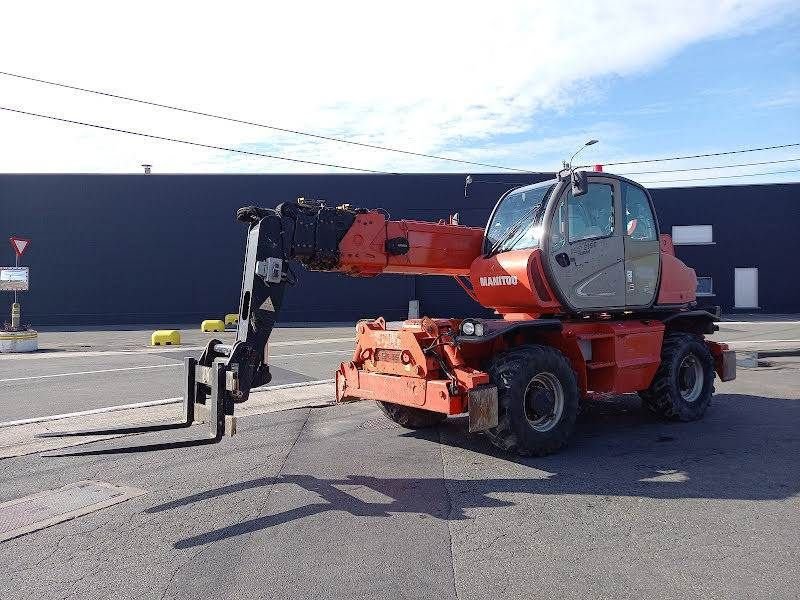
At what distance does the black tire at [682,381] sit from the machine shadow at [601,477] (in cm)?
31

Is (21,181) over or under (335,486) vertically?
over

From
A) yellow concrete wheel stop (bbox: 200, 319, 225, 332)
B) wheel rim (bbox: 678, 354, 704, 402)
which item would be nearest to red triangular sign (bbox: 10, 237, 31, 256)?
yellow concrete wheel stop (bbox: 200, 319, 225, 332)

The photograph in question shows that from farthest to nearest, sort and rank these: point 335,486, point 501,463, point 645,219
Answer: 1. point 645,219
2. point 501,463
3. point 335,486

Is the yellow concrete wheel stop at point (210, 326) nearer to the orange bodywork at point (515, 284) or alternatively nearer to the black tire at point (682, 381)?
the orange bodywork at point (515, 284)

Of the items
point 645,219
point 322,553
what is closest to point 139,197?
point 645,219

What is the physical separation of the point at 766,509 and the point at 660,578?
5.56ft

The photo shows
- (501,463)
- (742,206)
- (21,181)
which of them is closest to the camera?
(501,463)

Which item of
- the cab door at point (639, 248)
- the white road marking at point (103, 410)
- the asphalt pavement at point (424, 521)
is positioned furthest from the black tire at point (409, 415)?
the white road marking at point (103, 410)

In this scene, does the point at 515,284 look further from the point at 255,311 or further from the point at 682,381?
the point at 682,381

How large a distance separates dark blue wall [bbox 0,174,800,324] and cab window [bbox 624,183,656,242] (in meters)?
20.6

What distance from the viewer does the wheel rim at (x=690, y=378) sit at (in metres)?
8.68

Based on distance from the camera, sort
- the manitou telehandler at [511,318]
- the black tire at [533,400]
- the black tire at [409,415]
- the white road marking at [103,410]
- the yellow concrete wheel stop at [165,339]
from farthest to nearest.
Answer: the yellow concrete wheel stop at [165,339] → the white road marking at [103,410] → the black tire at [409,415] → the black tire at [533,400] → the manitou telehandler at [511,318]

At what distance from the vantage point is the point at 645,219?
8.26m

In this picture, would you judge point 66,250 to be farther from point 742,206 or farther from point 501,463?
point 742,206
